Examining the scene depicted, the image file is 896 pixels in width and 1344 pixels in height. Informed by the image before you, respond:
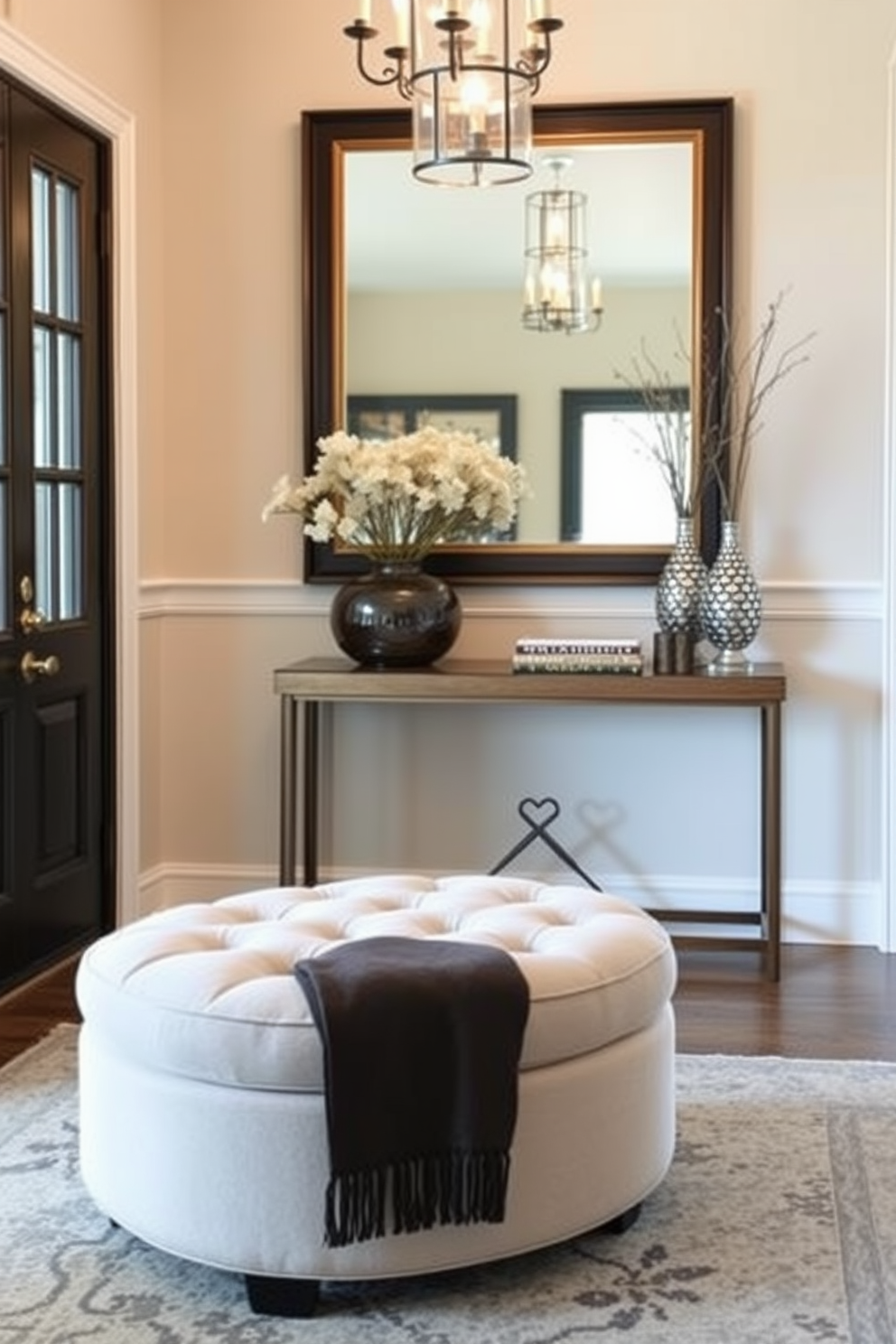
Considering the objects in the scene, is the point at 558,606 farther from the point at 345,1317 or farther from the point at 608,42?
the point at 345,1317

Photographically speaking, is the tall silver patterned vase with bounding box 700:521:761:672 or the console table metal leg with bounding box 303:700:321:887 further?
the console table metal leg with bounding box 303:700:321:887

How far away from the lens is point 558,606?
479 centimetres

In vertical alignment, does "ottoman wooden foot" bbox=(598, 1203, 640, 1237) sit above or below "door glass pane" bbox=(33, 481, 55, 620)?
below

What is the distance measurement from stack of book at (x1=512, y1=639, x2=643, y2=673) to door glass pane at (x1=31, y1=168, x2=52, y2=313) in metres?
1.57

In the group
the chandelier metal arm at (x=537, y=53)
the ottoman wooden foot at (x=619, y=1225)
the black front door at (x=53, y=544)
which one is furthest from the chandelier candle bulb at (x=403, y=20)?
the ottoman wooden foot at (x=619, y=1225)

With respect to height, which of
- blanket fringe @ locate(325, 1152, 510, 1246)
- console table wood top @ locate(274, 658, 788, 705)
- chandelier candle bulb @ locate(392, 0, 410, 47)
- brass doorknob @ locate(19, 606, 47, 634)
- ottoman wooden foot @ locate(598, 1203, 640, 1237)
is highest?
chandelier candle bulb @ locate(392, 0, 410, 47)

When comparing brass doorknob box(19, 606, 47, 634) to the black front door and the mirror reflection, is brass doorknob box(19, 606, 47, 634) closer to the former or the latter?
the black front door

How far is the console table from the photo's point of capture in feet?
13.9

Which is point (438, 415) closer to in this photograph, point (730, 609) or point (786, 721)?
point (730, 609)

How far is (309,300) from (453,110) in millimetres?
1549

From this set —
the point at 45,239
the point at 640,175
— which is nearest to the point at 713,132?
the point at 640,175

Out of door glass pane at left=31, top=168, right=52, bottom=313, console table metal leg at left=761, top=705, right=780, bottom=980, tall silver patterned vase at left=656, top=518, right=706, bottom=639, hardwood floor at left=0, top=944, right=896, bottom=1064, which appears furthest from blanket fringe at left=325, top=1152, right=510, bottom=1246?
door glass pane at left=31, top=168, right=52, bottom=313

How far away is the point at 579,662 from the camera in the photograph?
172 inches

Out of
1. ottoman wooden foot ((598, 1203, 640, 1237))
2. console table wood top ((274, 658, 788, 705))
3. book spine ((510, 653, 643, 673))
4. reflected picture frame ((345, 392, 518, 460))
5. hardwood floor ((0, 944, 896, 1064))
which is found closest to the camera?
ottoman wooden foot ((598, 1203, 640, 1237))
